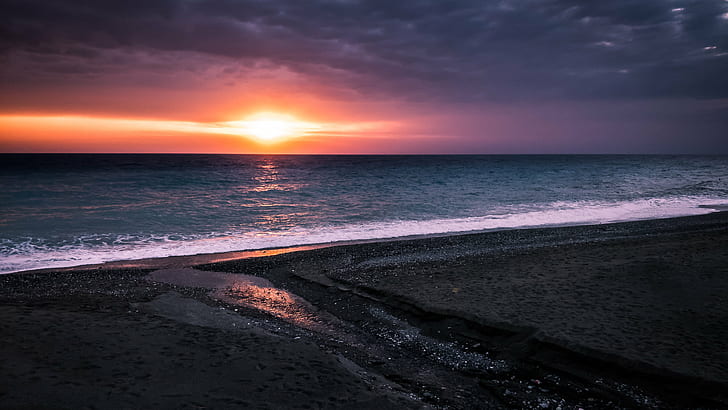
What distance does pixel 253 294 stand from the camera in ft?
34.6

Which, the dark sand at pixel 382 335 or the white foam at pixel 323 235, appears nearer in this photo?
the dark sand at pixel 382 335

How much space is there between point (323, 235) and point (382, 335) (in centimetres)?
1208

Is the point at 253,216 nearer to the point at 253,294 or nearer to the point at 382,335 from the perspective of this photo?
the point at 253,294

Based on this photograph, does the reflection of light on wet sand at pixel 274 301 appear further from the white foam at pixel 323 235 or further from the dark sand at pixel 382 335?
the white foam at pixel 323 235

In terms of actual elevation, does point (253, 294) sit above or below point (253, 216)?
below

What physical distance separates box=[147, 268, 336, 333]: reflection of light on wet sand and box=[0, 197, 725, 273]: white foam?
373 cm

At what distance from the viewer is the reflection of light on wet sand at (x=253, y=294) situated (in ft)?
29.3

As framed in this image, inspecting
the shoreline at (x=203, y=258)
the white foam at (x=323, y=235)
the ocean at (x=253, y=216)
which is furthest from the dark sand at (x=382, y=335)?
the ocean at (x=253, y=216)

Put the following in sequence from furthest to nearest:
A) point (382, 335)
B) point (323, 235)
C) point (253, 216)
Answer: point (253, 216) < point (323, 235) < point (382, 335)

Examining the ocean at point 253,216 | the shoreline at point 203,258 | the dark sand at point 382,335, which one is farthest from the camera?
the ocean at point 253,216

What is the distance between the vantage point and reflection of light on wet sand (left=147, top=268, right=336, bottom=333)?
893 cm

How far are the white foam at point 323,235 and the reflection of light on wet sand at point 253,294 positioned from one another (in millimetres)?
3729

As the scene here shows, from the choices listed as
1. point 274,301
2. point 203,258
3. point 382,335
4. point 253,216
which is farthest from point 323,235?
point 382,335

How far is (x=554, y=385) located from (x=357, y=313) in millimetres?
4392
